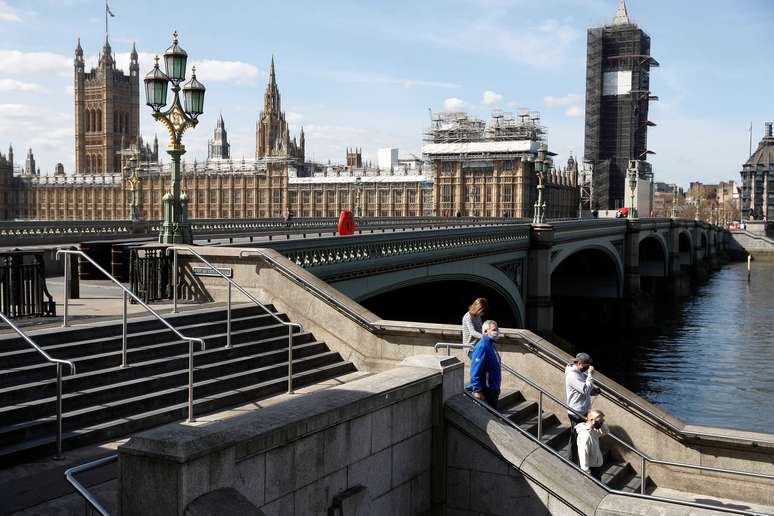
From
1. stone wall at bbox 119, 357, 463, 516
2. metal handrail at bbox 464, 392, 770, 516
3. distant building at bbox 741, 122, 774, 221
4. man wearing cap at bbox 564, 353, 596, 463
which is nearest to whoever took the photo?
stone wall at bbox 119, 357, 463, 516

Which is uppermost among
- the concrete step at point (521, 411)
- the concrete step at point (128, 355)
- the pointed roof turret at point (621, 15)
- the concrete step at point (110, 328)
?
the pointed roof turret at point (621, 15)

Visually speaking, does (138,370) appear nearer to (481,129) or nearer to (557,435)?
(557,435)

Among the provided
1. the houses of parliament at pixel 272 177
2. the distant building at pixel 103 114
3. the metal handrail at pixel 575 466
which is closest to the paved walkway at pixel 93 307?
the metal handrail at pixel 575 466

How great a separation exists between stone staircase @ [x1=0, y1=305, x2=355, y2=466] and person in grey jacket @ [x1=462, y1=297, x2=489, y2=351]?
80.0 inches

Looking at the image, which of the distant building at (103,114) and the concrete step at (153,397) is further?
the distant building at (103,114)

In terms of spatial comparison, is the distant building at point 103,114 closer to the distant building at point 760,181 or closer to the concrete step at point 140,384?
the distant building at point 760,181

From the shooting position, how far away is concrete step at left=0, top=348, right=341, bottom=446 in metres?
8.06

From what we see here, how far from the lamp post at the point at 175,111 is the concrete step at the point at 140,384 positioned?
15.0 ft

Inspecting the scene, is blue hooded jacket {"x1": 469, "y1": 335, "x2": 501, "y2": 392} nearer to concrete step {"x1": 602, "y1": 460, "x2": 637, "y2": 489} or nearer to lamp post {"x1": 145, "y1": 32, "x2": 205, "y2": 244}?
concrete step {"x1": 602, "y1": 460, "x2": 637, "y2": 489}

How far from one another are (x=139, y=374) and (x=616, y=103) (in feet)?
384

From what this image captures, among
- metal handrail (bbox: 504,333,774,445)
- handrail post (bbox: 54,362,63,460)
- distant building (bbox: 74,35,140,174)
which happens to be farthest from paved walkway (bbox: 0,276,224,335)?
distant building (bbox: 74,35,140,174)

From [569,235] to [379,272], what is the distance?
22.0m

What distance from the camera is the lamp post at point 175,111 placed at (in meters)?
15.8

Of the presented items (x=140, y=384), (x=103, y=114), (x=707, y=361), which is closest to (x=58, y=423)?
(x=140, y=384)
